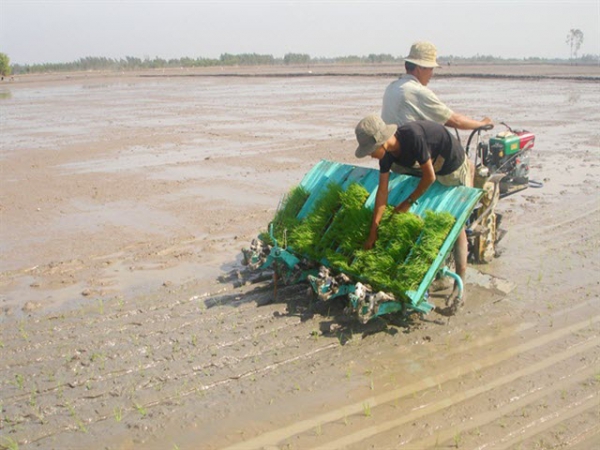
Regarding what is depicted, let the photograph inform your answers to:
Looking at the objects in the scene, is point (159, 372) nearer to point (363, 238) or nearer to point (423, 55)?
point (363, 238)

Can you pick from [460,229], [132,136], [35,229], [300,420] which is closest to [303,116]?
[132,136]

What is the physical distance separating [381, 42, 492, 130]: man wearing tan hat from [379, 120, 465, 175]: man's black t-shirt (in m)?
0.24

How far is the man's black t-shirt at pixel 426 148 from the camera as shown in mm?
4625

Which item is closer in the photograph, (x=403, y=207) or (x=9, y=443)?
(x=9, y=443)

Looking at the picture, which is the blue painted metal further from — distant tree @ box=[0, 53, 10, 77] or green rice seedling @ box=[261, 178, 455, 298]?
distant tree @ box=[0, 53, 10, 77]

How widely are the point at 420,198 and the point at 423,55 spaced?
1283 millimetres

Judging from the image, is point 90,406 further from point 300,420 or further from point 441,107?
point 441,107

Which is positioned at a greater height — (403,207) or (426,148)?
(426,148)

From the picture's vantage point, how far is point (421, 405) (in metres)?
3.97

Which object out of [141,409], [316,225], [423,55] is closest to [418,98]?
[423,55]

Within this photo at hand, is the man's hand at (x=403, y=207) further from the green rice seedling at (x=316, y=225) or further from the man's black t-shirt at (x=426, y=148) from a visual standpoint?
the green rice seedling at (x=316, y=225)

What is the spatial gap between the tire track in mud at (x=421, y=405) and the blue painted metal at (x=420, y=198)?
2.17 ft

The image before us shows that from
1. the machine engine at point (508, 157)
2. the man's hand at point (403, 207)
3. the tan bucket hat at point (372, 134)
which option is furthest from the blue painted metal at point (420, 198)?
the machine engine at point (508, 157)

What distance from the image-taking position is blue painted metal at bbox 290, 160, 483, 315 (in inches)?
186
